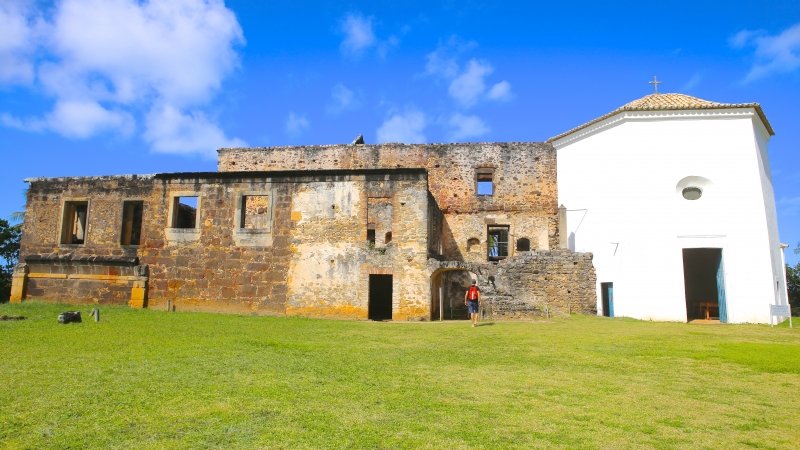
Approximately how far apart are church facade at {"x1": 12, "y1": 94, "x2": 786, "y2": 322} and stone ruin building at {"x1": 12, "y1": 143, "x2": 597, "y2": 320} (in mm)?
43

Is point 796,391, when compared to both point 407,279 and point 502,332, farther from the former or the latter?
point 407,279

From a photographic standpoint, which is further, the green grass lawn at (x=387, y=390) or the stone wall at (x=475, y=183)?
the stone wall at (x=475, y=183)

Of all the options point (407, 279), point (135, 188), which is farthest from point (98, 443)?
point (135, 188)

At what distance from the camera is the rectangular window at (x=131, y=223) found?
1795 cm

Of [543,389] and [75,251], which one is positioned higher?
[75,251]

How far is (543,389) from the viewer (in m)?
6.33

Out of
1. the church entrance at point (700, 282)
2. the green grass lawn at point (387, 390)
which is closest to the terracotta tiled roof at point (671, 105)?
the church entrance at point (700, 282)

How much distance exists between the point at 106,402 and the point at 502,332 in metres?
8.55

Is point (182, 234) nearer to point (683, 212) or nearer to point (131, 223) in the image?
point (131, 223)

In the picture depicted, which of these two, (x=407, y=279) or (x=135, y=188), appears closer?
(x=407, y=279)

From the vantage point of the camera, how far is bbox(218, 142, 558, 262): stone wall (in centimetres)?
2303

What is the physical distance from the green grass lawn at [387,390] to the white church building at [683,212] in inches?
249

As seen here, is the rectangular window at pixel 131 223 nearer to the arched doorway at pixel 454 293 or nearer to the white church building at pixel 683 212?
the arched doorway at pixel 454 293

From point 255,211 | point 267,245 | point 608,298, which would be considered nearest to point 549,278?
point 608,298
